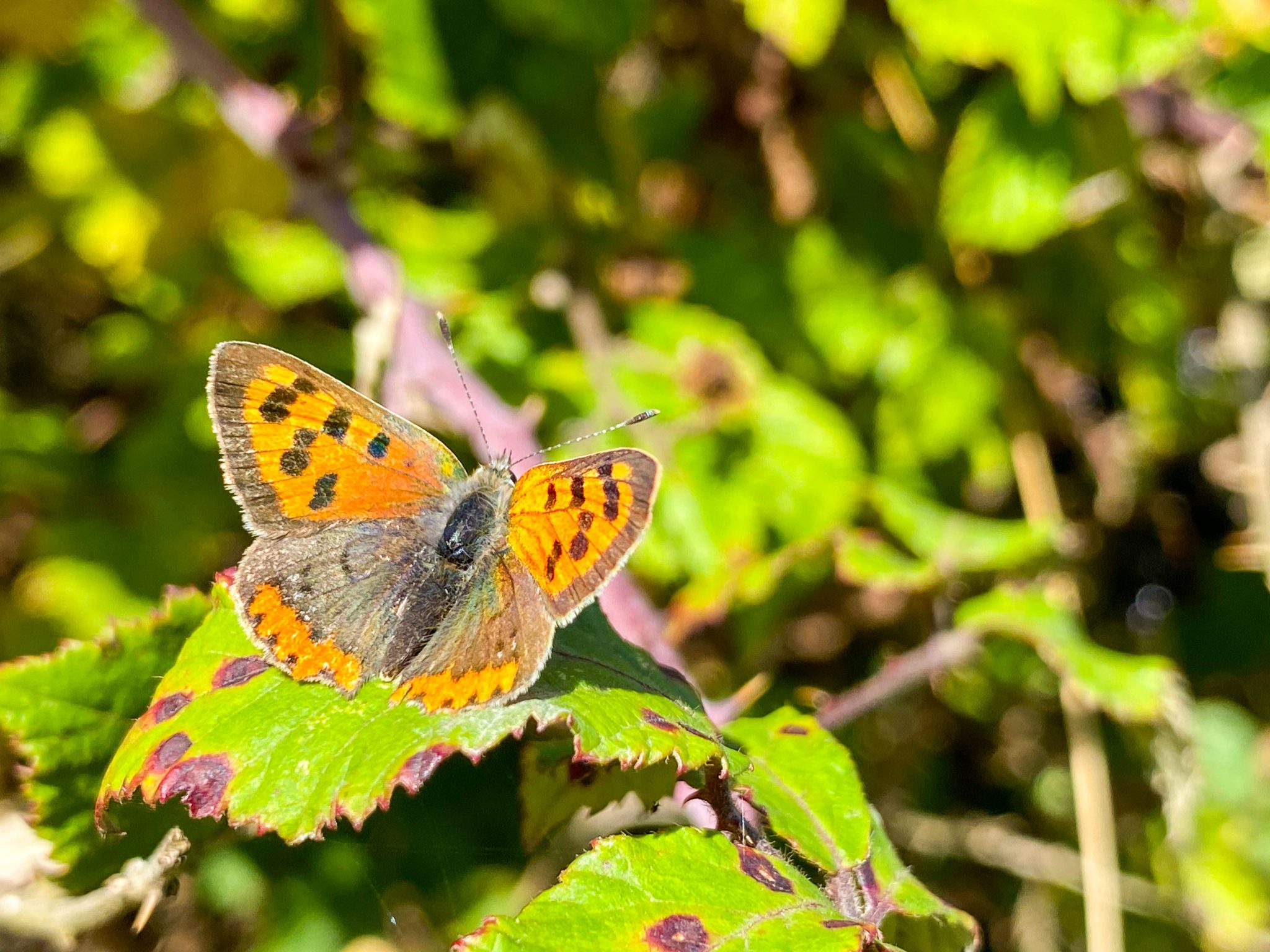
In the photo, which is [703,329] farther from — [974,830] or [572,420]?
[974,830]

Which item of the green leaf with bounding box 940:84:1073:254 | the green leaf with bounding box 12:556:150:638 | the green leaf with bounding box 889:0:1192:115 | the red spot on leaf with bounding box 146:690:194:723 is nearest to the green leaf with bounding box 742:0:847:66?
the green leaf with bounding box 889:0:1192:115

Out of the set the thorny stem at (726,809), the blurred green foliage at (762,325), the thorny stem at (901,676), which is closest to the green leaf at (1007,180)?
the blurred green foliage at (762,325)

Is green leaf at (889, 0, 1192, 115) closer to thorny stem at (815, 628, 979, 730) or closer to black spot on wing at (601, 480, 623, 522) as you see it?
thorny stem at (815, 628, 979, 730)

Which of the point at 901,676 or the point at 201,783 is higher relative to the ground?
the point at 201,783

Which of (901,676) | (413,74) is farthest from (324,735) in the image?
(413,74)

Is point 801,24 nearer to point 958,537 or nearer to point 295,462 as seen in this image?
point 958,537

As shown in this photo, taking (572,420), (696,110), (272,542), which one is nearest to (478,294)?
(572,420)

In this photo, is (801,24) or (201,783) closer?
(201,783)
